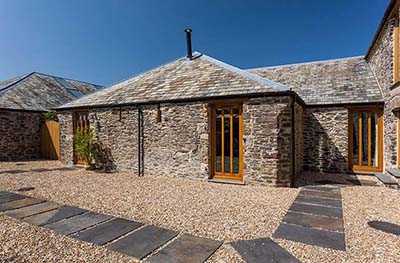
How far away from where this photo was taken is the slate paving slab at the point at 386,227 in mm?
3895

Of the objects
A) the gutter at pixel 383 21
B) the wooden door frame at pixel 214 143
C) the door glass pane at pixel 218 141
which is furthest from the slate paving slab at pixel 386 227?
the gutter at pixel 383 21

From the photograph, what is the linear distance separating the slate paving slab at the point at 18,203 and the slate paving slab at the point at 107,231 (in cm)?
247

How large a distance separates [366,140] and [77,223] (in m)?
10.5

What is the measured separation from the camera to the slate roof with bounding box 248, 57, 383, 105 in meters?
9.69

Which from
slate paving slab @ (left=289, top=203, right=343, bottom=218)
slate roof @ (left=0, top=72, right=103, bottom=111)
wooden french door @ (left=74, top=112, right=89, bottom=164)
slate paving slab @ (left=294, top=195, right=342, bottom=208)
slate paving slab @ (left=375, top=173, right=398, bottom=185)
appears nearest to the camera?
slate paving slab @ (left=289, top=203, right=343, bottom=218)

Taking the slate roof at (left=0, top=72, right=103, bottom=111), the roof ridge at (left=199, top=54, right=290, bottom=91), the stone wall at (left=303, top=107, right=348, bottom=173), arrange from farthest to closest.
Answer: the slate roof at (left=0, top=72, right=103, bottom=111), the stone wall at (left=303, top=107, right=348, bottom=173), the roof ridge at (left=199, top=54, right=290, bottom=91)

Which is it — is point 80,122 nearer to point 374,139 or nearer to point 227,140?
point 227,140

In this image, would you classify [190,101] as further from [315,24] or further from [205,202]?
[315,24]

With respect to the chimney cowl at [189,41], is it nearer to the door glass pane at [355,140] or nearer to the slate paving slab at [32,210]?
the door glass pane at [355,140]

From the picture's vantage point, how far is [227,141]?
8.00 m

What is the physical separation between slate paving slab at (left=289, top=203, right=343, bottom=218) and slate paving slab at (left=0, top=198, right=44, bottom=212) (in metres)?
5.85

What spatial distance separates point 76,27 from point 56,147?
717 centimetres

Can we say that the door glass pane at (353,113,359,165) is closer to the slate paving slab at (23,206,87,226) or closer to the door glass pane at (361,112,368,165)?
the door glass pane at (361,112,368,165)

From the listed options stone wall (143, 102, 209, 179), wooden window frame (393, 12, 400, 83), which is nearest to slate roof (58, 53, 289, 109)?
stone wall (143, 102, 209, 179)
